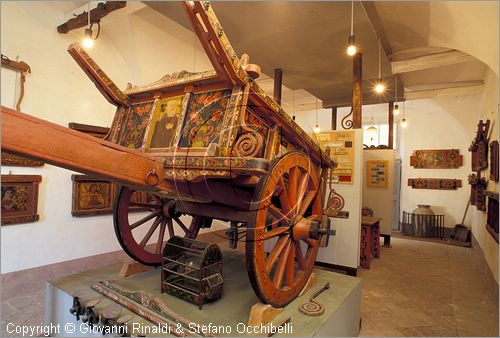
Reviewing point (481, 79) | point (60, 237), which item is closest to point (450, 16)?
point (481, 79)

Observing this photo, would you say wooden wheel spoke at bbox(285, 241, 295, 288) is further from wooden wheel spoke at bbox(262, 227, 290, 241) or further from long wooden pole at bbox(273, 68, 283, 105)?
long wooden pole at bbox(273, 68, 283, 105)

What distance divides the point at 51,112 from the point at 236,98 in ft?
8.20

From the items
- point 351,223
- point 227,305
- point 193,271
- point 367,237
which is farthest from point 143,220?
point 367,237

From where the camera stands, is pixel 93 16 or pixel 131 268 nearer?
pixel 131 268

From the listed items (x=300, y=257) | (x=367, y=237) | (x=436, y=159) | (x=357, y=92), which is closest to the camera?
(x=300, y=257)

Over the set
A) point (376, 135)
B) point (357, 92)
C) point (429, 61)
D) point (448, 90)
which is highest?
point (448, 90)

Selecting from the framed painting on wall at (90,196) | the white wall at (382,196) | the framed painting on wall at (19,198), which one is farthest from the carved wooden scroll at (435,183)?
the framed painting on wall at (19,198)

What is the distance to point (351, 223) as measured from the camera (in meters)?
3.44

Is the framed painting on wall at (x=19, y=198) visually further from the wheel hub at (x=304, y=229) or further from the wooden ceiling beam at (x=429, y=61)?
the wooden ceiling beam at (x=429, y=61)

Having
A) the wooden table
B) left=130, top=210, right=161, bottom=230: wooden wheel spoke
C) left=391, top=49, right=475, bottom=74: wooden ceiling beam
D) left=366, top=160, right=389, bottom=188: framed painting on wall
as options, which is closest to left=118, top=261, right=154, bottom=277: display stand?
left=130, top=210, right=161, bottom=230: wooden wheel spoke

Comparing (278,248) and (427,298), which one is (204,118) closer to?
(278,248)

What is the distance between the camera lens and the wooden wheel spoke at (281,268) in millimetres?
1641

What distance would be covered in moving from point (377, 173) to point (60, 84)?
541 cm

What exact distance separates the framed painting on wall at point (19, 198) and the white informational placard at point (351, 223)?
3.30 metres
